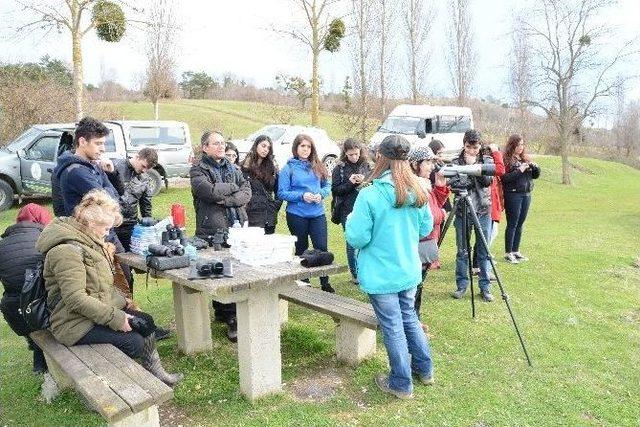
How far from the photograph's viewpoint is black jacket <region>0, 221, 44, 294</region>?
4.14m

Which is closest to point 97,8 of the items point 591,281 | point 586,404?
point 591,281

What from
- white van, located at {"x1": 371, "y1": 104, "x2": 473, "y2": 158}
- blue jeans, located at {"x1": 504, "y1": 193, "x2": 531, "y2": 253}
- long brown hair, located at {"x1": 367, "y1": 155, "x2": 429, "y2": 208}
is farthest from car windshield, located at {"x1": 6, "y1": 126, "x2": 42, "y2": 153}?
white van, located at {"x1": 371, "y1": 104, "x2": 473, "y2": 158}

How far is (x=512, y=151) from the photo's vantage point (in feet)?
24.0

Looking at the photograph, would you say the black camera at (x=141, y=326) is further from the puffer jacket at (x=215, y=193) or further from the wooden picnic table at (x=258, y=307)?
the puffer jacket at (x=215, y=193)

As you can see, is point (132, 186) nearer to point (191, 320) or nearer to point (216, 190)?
point (216, 190)

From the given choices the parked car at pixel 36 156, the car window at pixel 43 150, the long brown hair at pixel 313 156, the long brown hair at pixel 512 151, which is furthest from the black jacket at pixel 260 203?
the car window at pixel 43 150

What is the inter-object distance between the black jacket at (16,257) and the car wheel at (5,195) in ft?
28.4

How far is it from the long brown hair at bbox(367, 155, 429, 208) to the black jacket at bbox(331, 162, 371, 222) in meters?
2.33

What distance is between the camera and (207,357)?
474 centimetres

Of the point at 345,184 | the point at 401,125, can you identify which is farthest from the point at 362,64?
the point at 345,184

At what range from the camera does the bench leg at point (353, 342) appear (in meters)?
4.49

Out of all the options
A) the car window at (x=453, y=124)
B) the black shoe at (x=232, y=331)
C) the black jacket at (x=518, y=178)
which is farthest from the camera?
the car window at (x=453, y=124)

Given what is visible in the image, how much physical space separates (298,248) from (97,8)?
11891 mm

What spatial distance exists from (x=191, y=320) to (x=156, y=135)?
11.0m
